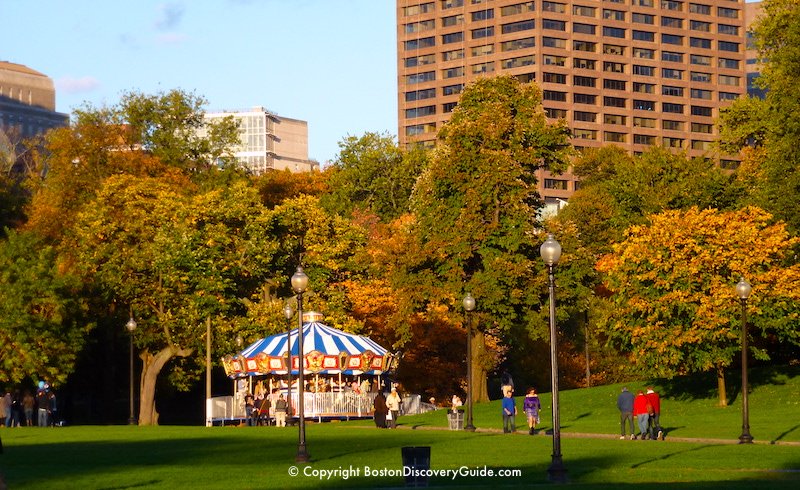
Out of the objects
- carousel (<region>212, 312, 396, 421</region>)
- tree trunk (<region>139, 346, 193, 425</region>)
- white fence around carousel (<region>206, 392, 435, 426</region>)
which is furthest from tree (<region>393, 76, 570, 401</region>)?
tree trunk (<region>139, 346, 193, 425</region>)

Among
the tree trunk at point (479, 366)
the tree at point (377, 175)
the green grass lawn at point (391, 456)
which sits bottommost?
the green grass lawn at point (391, 456)

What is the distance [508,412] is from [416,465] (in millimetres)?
23599

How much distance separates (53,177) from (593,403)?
41936 mm

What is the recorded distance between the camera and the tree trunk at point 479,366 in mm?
75062

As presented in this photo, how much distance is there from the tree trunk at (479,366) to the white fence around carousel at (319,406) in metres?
5.99

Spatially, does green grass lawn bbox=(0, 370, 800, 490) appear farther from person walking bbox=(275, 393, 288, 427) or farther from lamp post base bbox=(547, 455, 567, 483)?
person walking bbox=(275, 393, 288, 427)

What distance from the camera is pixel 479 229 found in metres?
74.2

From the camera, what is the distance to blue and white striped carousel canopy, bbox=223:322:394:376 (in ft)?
224

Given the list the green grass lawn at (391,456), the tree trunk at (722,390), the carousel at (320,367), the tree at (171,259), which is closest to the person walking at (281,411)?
the carousel at (320,367)

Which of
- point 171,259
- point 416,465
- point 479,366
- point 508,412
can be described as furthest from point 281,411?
point 416,465

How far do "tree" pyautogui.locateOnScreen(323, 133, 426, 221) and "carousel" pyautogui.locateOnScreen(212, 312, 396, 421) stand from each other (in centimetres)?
4641

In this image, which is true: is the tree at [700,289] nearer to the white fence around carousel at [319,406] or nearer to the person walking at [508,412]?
the white fence around carousel at [319,406]

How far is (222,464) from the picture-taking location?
36.5 m

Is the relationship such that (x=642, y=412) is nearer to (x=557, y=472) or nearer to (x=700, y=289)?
(x=557, y=472)
